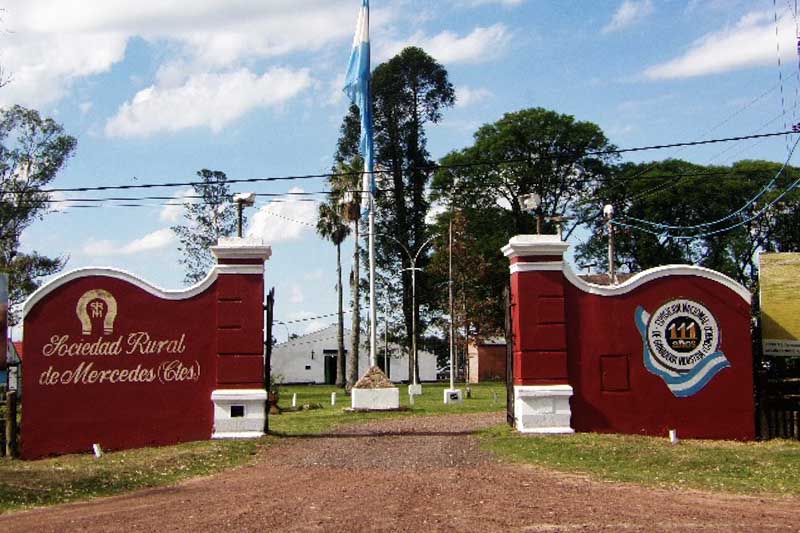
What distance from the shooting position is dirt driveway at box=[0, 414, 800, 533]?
10547mm

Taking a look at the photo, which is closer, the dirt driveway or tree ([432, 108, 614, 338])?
the dirt driveway

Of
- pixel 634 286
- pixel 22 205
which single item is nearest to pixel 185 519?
pixel 634 286

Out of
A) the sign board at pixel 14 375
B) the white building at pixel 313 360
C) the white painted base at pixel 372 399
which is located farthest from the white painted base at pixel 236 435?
the white building at pixel 313 360

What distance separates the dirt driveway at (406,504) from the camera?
10.5m

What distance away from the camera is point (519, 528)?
10.2 meters

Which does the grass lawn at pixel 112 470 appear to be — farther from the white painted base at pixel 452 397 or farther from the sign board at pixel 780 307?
the white painted base at pixel 452 397

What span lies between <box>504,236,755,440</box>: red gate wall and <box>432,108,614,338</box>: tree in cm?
3592

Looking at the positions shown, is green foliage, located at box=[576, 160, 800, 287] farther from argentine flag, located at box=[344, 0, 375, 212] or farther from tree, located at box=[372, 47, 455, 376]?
argentine flag, located at box=[344, 0, 375, 212]

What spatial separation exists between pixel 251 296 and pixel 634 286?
7.55 m

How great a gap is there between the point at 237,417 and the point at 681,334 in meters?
8.88

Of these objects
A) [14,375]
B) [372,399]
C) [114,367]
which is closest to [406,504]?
[114,367]

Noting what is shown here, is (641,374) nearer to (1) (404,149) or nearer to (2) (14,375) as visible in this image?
(2) (14,375)

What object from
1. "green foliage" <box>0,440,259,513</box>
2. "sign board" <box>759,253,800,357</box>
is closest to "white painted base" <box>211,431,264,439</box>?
"green foliage" <box>0,440,259,513</box>

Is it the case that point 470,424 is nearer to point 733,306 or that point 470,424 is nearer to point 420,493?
→ point 733,306
